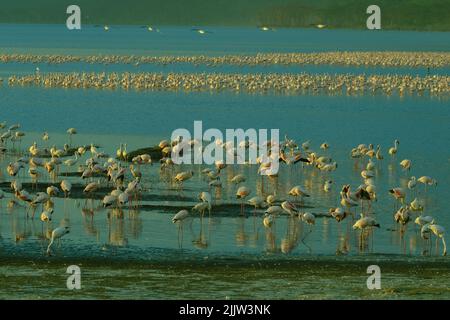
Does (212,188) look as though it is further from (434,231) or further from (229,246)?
(434,231)

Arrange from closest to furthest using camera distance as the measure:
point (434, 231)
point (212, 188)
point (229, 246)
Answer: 1. point (434, 231)
2. point (229, 246)
3. point (212, 188)

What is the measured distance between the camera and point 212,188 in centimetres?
2861

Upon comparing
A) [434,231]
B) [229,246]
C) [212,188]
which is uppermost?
[212,188]

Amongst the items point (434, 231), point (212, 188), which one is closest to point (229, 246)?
point (434, 231)

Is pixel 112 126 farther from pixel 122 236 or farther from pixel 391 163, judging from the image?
pixel 122 236

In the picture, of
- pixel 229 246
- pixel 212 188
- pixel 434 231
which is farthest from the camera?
pixel 212 188

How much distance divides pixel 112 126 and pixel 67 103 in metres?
11.4

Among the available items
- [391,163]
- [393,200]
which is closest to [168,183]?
[393,200]

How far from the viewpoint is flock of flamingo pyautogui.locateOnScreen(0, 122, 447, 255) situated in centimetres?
2342

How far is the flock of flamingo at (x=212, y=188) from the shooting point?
23.4 meters

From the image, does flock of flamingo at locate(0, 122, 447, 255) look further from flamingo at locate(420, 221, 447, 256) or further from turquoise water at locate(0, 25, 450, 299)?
turquoise water at locate(0, 25, 450, 299)

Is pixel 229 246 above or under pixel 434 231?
under
